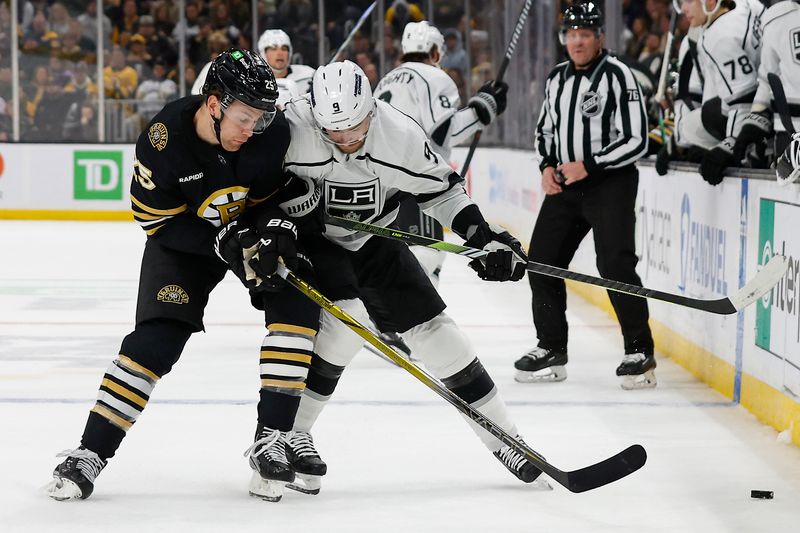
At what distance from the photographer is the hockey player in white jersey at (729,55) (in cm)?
422

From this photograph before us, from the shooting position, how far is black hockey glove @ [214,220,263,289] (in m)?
2.70

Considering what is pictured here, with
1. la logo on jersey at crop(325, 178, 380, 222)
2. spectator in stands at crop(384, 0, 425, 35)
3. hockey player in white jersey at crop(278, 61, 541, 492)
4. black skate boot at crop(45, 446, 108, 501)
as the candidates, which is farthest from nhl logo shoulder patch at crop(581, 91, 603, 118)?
spectator in stands at crop(384, 0, 425, 35)

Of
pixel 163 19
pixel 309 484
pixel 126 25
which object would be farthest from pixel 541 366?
pixel 126 25

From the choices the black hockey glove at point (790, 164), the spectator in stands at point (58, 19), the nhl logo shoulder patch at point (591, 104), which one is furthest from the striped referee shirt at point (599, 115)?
the spectator in stands at point (58, 19)

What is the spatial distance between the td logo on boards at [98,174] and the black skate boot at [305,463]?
8394mm

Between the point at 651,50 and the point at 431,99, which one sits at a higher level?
the point at 651,50

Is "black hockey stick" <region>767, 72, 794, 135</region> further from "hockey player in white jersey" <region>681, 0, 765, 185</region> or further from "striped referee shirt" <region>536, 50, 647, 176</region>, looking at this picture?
"striped referee shirt" <region>536, 50, 647, 176</region>

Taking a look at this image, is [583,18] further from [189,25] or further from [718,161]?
[189,25]

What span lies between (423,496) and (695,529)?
613 millimetres

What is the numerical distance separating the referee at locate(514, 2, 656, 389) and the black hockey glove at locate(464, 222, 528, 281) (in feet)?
4.56

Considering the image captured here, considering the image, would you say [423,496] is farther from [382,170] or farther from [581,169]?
[581,169]

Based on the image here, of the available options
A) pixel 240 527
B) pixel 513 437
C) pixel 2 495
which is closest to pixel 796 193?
pixel 513 437

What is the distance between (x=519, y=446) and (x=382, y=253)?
543mm

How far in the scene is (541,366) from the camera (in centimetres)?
440
